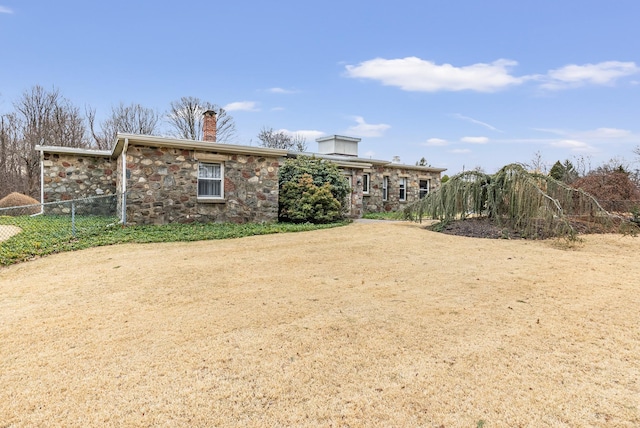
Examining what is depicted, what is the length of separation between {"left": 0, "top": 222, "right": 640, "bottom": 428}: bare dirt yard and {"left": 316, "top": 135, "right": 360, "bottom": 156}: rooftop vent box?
530 inches

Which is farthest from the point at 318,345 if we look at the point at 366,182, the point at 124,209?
the point at 366,182

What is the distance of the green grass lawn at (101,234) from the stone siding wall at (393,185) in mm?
6858

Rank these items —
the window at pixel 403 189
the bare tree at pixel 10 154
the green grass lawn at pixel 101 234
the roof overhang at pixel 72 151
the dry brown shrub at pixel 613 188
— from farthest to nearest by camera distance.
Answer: the bare tree at pixel 10 154, the window at pixel 403 189, the roof overhang at pixel 72 151, the dry brown shrub at pixel 613 188, the green grass lawn at pixel 101 234

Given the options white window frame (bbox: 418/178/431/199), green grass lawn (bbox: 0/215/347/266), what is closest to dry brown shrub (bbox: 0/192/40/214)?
green grass lawn (bbox: 0/215/347/266)

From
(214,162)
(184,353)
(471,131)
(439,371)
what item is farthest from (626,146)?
(184,353)

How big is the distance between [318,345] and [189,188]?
29.8ft

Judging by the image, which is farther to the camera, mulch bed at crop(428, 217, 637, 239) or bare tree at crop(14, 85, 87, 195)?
bare tree at crop(14, 85, 87, 195)

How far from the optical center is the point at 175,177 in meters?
10.8

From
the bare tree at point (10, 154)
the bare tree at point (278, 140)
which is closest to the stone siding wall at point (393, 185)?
the bare tree at point (278, 140)

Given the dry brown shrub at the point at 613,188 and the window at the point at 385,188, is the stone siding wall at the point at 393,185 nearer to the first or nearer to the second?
the window at the point at 385,188

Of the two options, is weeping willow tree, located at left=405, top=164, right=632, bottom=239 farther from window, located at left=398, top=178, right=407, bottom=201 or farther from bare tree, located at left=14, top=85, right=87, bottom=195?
bare tree, located at left=14, top=85, right=87, bottom=195

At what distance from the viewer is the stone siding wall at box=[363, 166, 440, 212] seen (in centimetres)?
1794

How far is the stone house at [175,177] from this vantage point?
10.3 meters

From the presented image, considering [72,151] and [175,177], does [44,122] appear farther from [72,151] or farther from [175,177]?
[175,177]
